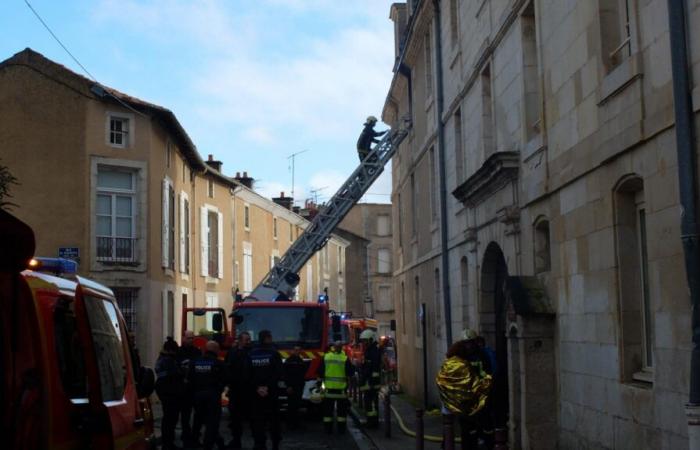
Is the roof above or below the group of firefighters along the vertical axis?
above

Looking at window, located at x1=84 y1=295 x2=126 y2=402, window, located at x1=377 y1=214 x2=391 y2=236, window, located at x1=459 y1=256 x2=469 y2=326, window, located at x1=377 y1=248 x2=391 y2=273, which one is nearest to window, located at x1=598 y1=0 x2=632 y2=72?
window, located at x1=84 y1=295 x2=126 y2=402

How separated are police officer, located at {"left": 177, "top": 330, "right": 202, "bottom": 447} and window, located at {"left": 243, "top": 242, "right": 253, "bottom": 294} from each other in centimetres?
2137

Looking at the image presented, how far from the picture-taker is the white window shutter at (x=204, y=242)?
30.3m

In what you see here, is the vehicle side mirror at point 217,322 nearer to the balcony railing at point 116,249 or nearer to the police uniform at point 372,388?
the police uniform at point 372,388

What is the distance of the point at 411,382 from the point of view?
24.9 metres

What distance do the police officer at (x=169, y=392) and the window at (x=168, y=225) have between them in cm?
1160

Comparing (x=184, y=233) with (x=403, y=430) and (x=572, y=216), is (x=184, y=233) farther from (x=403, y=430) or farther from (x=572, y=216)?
(x=572, y=216)

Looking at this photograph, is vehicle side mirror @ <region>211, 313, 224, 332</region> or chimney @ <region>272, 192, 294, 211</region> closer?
vehicle side mirror @ <region>211, 313, 224, 332</region>

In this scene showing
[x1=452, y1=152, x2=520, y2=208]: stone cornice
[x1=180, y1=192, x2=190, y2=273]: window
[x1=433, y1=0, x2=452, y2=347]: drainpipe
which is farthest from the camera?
[x1=180, y1=192, x2=190, y2=273]: window

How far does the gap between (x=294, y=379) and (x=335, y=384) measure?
1.00 meters

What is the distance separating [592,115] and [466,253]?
759 centimetres

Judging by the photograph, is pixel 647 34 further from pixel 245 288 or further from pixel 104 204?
pixel 245 288

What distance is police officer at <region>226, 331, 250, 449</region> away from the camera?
1321 centimetres

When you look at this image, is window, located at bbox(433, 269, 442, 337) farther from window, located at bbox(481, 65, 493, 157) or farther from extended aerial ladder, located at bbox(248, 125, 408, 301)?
window, located at bbox(481, 65, 493, 157)
